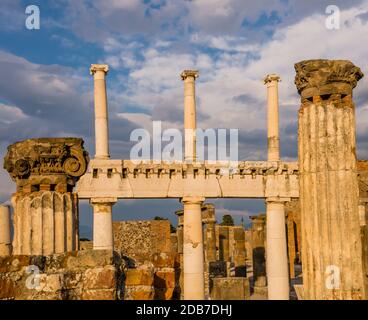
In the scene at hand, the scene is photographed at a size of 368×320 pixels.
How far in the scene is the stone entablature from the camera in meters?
19.2

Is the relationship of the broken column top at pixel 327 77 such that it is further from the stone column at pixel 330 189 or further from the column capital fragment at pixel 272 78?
the column capital fragment at pixel 272 78

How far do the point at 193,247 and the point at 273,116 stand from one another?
543cm

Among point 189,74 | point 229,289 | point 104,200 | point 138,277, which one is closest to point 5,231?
point 104,200

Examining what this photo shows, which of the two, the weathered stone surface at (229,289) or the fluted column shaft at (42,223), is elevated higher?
the fluted column shaft at (42,223)

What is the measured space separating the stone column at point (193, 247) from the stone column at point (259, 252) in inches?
221

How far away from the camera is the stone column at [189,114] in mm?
19984

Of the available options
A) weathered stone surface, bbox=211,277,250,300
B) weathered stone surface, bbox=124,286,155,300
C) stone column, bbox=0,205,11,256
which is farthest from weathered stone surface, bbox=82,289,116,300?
weathered stone surface, bbox=211,277,250,300

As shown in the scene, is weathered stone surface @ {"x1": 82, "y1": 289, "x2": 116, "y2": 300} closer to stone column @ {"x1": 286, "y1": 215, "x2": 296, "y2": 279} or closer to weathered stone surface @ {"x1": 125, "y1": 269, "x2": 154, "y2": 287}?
weathered stone surface @ {"x1": 125, "y1": 269, "x2": 154, "y2": 287}

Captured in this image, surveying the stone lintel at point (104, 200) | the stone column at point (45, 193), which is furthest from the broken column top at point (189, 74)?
the stone column at point (45, 193)

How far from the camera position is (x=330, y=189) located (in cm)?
768

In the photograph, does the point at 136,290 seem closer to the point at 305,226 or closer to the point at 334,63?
the point at 305,226

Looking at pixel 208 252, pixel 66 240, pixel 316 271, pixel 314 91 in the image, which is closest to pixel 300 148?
pixel 314 91

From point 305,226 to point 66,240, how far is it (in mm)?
3311

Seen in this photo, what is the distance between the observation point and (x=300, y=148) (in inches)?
319
